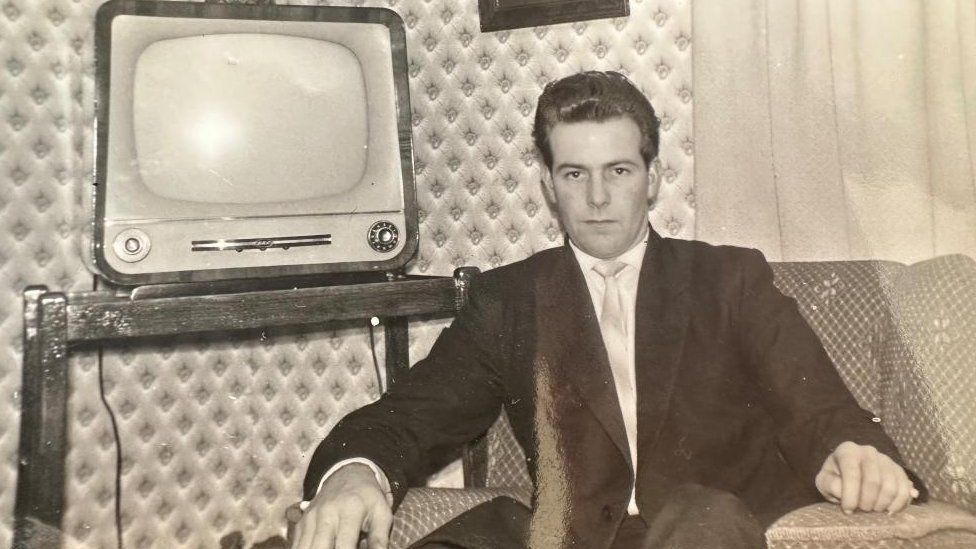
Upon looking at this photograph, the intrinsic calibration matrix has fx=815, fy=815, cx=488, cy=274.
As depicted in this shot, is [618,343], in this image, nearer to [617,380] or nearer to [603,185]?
[617,380]

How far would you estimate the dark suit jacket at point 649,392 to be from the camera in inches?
47.1

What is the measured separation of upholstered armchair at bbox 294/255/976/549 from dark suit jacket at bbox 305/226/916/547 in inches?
4.4

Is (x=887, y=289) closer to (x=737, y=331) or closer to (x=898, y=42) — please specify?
(x=737, y=331)

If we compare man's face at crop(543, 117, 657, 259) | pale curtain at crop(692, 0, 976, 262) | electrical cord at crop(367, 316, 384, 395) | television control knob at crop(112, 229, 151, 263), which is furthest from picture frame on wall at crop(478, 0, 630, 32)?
television control knob at crop(112, 229, 151, 263)

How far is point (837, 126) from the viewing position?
5.10 ft

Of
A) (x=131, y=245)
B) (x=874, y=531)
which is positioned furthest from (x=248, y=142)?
(x=874, y=531)

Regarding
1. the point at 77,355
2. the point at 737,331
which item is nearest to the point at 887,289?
the point at 737,331

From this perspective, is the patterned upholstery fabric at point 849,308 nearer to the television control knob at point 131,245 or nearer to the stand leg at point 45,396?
the television control knob at point 131,245

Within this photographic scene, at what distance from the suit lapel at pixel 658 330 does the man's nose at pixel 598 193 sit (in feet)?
0.34

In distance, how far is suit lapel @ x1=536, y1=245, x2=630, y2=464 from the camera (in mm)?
1229

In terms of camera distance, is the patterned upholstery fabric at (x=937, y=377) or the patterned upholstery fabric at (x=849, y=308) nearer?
the patterned upholstery fabric at (x=937, y=377)

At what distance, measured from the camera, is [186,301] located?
1227 mm

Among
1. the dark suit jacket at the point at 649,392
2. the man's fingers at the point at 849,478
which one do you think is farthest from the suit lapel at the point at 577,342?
the man's fingers at the point at 849,478

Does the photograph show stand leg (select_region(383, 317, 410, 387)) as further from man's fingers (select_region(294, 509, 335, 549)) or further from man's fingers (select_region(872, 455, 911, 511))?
man's fingers (select_region(872, 455, 911, 511))
